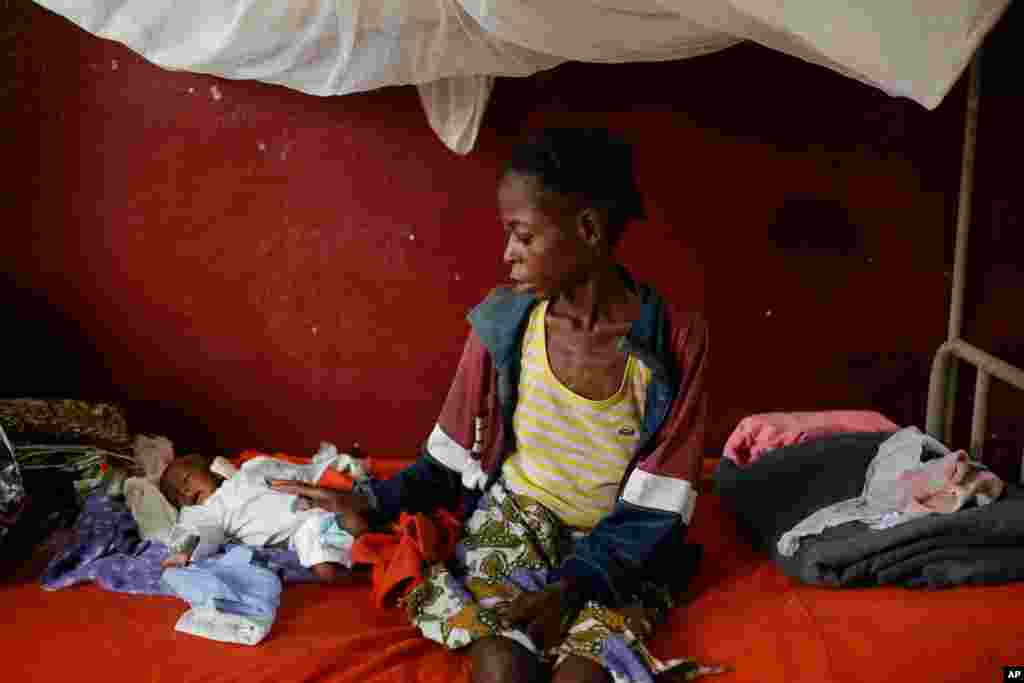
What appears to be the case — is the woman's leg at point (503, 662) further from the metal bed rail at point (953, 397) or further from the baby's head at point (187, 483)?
the metal bed rail at point (953, 397)

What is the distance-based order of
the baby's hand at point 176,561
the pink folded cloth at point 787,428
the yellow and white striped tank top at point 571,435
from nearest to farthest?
the yellow and white striped tank top at point 571,435 < the baby's hand at point 176,561 < the pink folded cloth at point 787,428

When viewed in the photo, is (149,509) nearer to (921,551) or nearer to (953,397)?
(921,551)

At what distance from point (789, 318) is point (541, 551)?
3.42 feet

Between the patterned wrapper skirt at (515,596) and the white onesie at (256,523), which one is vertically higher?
the patterned wrapper skirt at (515,596)

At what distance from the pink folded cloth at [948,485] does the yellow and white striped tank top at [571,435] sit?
58 centimetres

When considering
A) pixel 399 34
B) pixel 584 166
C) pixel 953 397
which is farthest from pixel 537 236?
pixel 953 397

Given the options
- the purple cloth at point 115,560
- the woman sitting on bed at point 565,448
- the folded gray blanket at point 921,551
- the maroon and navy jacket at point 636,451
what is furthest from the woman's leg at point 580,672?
the purple cloth at point 115,560

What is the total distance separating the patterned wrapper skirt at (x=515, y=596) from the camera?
5.28ft

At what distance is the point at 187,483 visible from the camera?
229 centimetres

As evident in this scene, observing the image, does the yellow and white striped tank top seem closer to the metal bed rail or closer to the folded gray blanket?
the folded gray blanket

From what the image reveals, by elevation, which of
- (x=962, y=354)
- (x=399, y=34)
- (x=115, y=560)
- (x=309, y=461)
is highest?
(x=399, y=34)

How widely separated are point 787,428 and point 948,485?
0.53 metres

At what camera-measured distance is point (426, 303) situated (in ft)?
8.29

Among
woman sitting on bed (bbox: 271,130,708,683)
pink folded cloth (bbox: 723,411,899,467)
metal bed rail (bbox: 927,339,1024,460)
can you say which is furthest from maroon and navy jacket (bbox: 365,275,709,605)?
metal bed rail (bbox: 927,339,1024,460)
